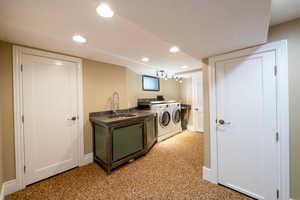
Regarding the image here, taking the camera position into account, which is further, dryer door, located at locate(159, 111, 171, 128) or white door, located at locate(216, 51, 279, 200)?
dryer door, located at locate(159, 111, 171, 128)

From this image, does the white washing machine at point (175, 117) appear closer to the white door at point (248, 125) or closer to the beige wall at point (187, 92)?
the beige wall at point (187, 92)

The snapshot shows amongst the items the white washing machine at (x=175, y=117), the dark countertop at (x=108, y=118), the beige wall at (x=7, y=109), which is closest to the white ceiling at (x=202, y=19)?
the dark countertop at (x=108, y=118)

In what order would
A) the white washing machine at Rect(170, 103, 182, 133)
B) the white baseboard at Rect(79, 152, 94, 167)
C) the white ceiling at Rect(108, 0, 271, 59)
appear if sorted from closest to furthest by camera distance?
the white ceiling at Rect(108, 0, 271, 59), the white baseboard at Rect(79, 152, 94, 167), the white washing machine at Rect(170, 103, 182, 133)

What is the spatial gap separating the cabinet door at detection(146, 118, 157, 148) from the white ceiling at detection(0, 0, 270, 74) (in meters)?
1.82

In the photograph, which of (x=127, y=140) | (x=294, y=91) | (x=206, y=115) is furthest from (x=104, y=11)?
(x=294, y=91)

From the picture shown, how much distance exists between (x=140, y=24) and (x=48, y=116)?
217cm

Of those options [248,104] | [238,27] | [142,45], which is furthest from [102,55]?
[248,104]

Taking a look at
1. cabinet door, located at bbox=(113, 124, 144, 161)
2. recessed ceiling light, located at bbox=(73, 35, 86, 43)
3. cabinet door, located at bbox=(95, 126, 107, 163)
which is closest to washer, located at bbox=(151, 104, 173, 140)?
cabinet door, located at bbox=(113, 124, 144, 161)

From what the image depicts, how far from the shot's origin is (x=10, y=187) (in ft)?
5.78

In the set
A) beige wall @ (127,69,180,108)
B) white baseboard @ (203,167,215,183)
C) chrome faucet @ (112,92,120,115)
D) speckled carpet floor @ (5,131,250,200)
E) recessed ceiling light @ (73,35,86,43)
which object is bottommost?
speckled carpet floor @ (5,131,250,200)

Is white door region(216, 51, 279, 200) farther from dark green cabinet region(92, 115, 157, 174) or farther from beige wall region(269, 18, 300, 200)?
dark green cabinet region(92, 115, 157, 174)

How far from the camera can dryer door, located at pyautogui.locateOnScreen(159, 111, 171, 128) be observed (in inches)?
144

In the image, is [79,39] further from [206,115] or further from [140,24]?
[206,115]

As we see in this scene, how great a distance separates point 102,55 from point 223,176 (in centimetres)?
290
